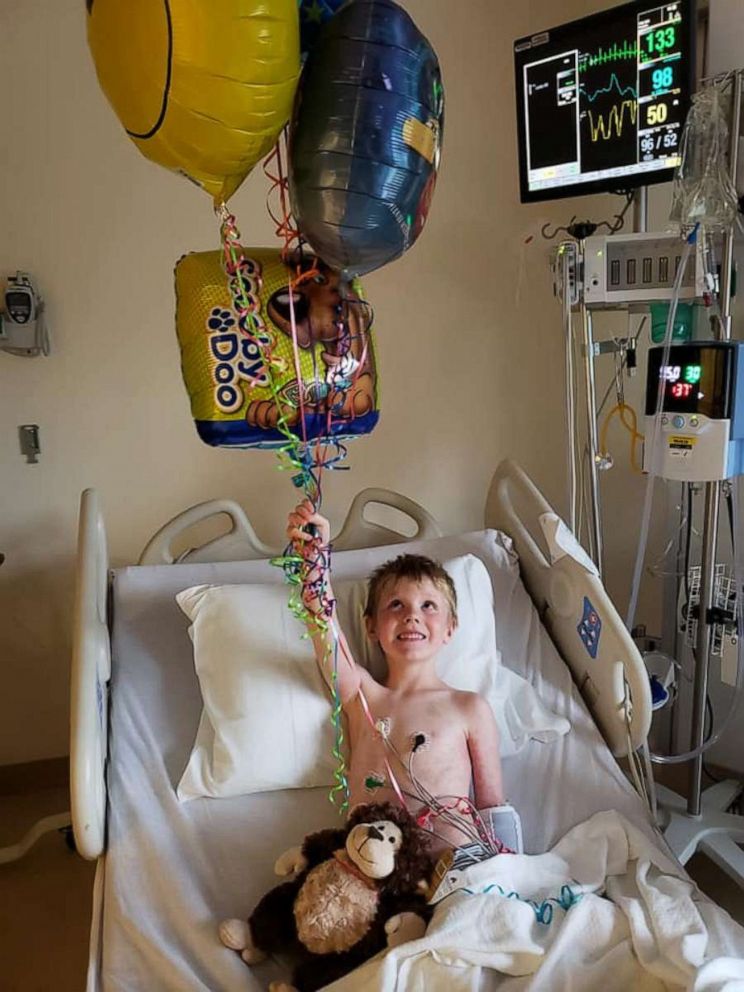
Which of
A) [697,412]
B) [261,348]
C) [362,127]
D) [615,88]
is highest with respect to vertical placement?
[615,88]

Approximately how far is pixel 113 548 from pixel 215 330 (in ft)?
3.97

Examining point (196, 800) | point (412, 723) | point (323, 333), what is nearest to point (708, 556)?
point (412, 723)

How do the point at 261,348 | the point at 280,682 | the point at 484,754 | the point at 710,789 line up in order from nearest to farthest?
the point at 261,348
the point at 484,754
the point at 280,682
the point at 710,789

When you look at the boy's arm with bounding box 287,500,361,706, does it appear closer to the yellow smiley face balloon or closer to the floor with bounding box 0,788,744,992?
the yellow smiley face balloon

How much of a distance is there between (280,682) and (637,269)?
1.07m

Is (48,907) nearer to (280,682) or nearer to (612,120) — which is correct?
(280,682)

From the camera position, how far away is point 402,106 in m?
0.98

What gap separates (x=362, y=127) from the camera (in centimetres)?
97

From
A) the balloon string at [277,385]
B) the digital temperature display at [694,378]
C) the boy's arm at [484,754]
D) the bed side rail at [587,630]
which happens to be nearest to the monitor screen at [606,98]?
the digital temperature display at [694,378]

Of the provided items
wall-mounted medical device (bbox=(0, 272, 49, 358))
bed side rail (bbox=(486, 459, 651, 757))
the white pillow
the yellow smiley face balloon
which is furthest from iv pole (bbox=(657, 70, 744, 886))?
wall-mounted medical device (bbox=(0, 272, 49, 358))

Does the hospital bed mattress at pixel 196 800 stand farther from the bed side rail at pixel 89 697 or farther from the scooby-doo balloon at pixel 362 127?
the scooby-doo balloon at pixel 362 127

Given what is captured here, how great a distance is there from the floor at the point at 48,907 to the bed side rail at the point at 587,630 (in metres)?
0.59

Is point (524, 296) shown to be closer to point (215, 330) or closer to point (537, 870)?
point (215, 330)

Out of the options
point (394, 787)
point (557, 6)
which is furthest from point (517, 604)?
point (557, 6)
